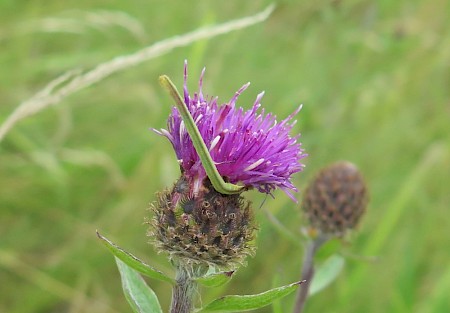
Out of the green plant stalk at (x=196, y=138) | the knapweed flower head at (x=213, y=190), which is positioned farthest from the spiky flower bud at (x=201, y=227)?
the green plant stalk at (x=196, y=138)

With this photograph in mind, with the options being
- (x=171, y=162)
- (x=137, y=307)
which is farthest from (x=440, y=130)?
(x=137, y=307)

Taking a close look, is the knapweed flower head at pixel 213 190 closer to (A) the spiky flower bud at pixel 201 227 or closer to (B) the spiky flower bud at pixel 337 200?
(A) the spiky flower bud at pixel 201 227

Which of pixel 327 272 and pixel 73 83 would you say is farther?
pixel 327 272

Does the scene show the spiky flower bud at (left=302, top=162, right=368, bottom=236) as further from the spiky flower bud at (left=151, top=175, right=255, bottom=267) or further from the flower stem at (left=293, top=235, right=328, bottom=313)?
the spiky flower bud at (left=151, top=175, right=255, bottom=267)

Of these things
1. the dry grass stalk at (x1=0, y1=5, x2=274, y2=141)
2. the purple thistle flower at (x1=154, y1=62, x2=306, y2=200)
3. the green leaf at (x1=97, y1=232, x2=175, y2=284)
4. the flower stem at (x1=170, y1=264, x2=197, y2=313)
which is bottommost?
the flower stem at (x1=170, y1=264, x2=197, y2=313)

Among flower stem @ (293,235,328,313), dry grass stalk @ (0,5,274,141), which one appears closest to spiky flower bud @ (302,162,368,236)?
flower stem @ (293,235,328,313)

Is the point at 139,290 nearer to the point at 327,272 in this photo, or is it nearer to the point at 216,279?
the point at 216,279

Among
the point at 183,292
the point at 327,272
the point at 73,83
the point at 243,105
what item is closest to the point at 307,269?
the point at 327,272
